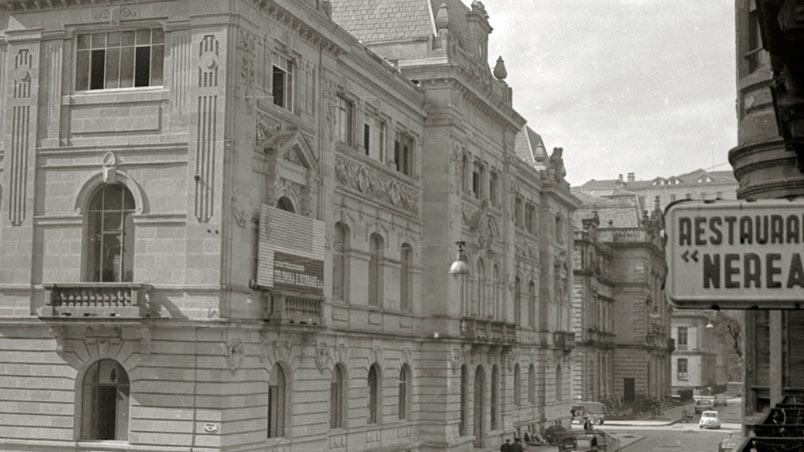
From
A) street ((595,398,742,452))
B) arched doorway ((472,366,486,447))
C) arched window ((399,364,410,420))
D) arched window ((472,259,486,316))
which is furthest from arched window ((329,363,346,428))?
street ((595,398,742,452))

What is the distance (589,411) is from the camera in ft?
275

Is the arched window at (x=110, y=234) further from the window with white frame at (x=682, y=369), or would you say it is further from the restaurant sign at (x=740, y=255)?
the window with white frame at (x=682, y=369)

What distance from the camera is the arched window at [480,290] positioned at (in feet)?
164

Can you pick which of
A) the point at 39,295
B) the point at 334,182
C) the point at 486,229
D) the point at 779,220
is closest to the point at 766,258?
the point at 779,220

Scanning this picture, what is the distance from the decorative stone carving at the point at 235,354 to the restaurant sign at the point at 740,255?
83.4 feet

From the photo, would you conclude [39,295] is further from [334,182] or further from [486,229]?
[486,229]

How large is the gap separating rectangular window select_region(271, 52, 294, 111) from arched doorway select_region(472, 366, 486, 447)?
2088 centimetres

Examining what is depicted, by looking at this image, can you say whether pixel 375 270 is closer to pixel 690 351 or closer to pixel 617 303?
pixel 617 303

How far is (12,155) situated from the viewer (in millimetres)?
31109

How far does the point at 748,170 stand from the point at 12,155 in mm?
20422

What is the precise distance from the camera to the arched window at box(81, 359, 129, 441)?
97.3ft

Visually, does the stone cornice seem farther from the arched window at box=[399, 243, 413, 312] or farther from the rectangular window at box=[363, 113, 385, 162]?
the arched window at box=[399, 243, 413, 312]

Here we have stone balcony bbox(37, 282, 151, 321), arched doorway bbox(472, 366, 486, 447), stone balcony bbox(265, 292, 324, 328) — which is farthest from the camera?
arched doorway bbox(472, 366, 486, 447)

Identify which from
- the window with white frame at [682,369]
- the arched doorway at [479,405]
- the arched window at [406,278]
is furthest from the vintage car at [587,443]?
A: the window with white frame at [682,369]
